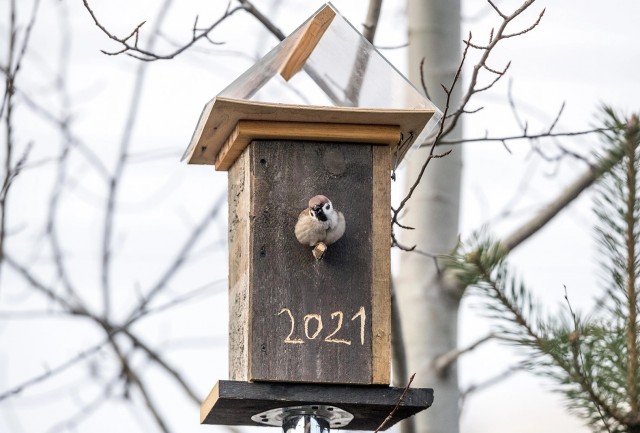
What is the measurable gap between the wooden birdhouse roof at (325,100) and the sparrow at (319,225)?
0.22 m

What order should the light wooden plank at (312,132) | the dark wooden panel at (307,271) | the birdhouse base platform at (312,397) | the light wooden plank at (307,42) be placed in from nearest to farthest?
the birdhouse base platform at (312,397)
the dark wooden panel at (307,271)
the light wooden plank at (312,132)
the light wooden plank at (307,42)

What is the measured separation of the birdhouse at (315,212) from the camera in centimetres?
272

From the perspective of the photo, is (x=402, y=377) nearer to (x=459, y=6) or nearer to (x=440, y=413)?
(x=440, y=413)

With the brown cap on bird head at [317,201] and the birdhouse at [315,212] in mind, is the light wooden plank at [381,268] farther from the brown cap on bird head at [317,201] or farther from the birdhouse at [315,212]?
the brown cap on bird head at [317,201]

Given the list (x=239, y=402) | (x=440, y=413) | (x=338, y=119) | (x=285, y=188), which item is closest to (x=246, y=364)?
(x=239, y=402)

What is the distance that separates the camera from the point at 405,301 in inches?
165

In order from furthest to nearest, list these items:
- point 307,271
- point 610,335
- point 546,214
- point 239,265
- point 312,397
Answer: point 546,214, point 239,265, point 307,271, point 312,397, point 610,335

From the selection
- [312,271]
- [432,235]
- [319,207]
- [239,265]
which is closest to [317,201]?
[319,207]

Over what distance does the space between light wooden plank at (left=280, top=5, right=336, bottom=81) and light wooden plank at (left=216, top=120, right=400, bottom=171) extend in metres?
0.17

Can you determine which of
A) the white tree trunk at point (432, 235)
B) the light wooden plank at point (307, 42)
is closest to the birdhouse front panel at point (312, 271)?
the light wooden plank at point (307, 42)

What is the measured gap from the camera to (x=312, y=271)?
9.16 ft

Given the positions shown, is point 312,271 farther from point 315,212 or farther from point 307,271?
point 315,212

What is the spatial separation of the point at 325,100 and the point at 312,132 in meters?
0.10

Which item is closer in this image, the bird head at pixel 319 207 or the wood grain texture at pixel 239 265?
the bird head at pixel 319 207
